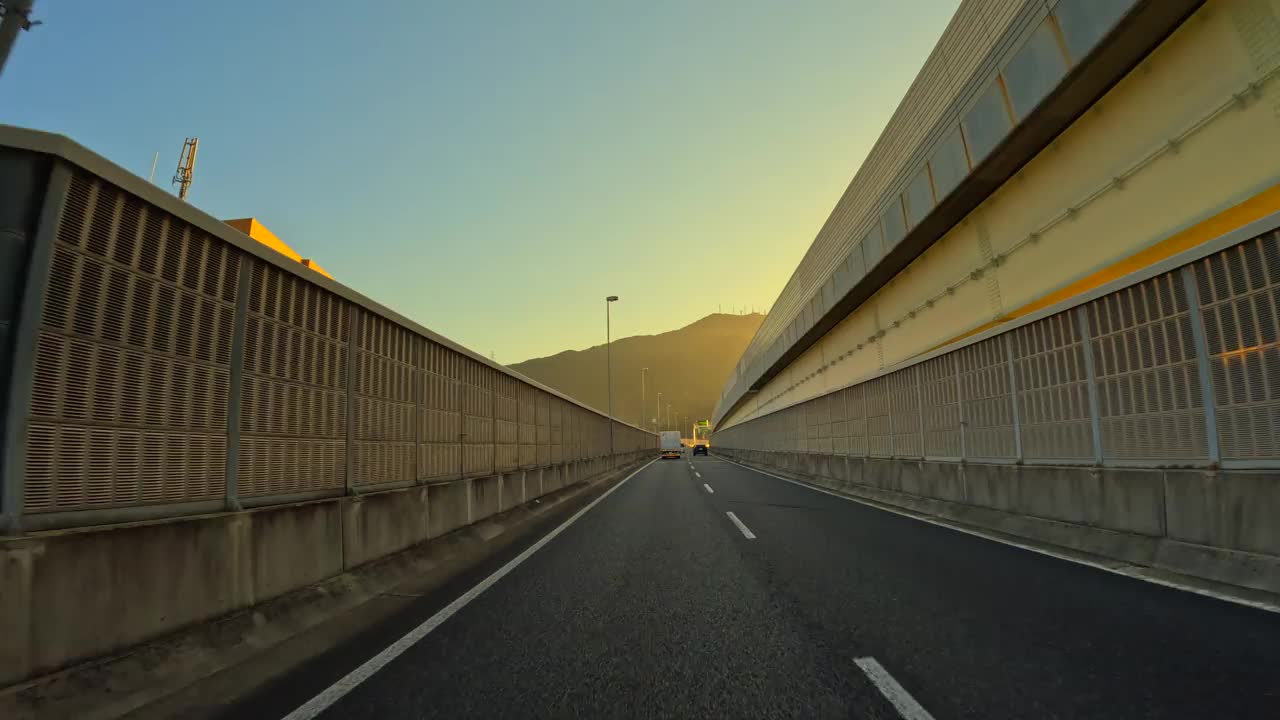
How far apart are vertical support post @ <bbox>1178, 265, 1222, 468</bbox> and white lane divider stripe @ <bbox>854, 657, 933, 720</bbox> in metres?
4.76

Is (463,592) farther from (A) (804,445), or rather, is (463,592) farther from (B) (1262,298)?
(A) (804,445)

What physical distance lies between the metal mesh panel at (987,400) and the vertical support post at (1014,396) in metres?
0.04

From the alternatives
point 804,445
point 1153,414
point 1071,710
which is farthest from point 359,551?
point 804,445

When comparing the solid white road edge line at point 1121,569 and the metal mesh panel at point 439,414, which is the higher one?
the metal mesh panel at point 439,414

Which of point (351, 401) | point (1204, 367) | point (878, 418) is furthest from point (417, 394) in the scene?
point (878, 418)

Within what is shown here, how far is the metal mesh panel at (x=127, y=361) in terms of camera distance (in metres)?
3.58

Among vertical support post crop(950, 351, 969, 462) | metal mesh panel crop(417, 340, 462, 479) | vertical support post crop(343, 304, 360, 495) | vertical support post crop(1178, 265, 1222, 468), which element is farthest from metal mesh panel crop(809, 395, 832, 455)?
vertical support post crop(343, 304, 360, 495)

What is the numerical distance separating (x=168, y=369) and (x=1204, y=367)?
29.4 ft

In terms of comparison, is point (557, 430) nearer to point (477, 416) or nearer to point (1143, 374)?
point (477, 416)

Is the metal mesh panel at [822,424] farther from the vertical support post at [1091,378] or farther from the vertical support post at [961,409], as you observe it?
the vertical support post at [1091,378]

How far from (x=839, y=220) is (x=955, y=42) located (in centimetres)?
918

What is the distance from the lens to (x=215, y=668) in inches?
157

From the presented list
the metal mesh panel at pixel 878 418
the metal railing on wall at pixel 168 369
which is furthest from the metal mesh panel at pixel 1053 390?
the metal railing on wall at pixel 168 369

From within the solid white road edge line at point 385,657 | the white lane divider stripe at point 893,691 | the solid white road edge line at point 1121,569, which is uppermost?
the solid white road edge line at point 385,657
